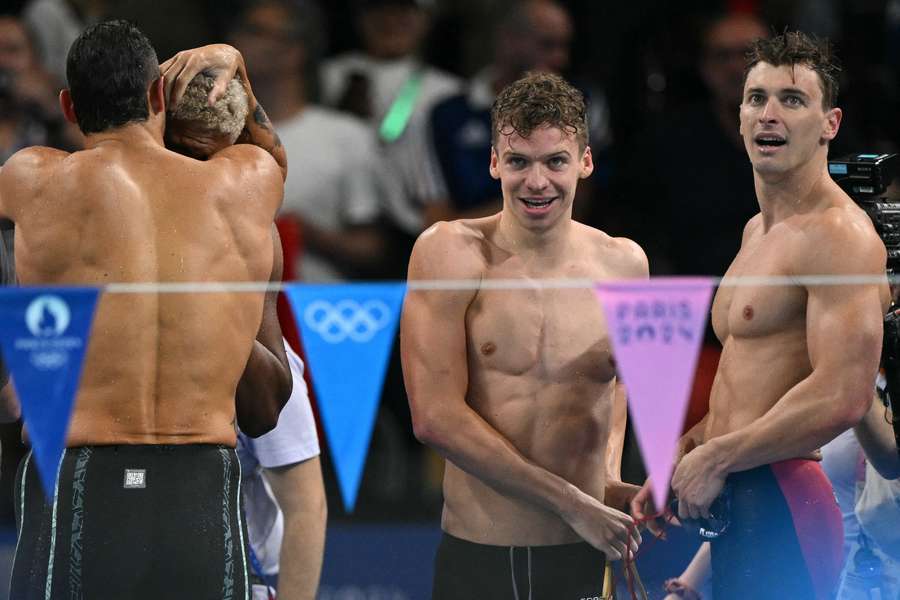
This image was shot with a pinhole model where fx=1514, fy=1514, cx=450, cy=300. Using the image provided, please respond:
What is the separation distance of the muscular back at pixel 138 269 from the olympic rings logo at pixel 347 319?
7.8 inches

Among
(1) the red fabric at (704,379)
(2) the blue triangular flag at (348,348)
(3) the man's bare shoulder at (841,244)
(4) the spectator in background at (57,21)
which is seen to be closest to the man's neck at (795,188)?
(3) the man's bare shoulder at (841,244)

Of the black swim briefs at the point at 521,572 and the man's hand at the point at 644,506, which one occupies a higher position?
the man's hand at the point at 644,506

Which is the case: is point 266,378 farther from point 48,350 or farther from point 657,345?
point 657,345

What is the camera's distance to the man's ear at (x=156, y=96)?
12.8 feet

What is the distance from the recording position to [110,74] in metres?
3.82

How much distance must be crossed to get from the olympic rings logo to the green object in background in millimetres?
2426

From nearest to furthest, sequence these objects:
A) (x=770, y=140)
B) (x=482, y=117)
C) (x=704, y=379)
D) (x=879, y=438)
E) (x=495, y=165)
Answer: (x=770, y=140) < (x=495, y=165) < (x=879, y=438) < (x=704, y=379) < (x=482, y=117)

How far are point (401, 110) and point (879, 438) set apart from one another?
2771mm

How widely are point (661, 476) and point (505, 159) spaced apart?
956mm

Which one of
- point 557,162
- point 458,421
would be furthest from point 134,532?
point 557,162

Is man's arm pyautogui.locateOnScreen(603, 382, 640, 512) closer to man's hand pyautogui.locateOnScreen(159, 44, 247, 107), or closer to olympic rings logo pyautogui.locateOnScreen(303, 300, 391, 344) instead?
olympic rings logo pyautogui.locateOnScreen(303, 300, 391, 344)

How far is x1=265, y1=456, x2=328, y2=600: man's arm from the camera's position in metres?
4.35

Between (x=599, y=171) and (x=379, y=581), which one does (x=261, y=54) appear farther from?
(x=379, y=581)

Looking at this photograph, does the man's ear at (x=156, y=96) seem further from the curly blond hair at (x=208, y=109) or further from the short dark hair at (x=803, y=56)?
the short dark hair at (x=803, y=56)
